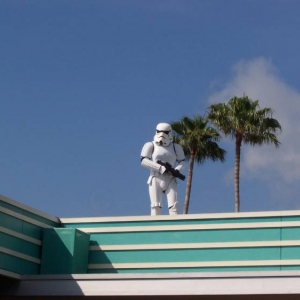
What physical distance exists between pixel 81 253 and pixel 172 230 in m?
2.29

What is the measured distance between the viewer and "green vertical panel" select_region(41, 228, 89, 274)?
26.9 m

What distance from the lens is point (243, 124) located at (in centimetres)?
4609

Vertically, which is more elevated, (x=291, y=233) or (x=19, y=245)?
(x=291, y=233)

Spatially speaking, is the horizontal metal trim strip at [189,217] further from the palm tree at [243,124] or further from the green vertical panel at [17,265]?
the palm tree at [243,124]

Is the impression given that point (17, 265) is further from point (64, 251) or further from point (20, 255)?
point (64, 251)

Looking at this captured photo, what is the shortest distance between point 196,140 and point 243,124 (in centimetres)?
284

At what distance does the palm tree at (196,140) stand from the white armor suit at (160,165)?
62.6 ft

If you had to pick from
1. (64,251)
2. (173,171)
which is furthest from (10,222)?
(173,171)

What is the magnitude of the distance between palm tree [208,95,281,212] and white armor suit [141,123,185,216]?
17192 mm

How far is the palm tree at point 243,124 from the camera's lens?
150ft

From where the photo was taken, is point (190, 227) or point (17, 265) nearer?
point (17, 265)

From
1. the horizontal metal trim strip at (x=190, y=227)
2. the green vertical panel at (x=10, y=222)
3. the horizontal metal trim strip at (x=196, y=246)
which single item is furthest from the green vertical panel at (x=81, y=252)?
the green vertical panel at (x=10, y=222)

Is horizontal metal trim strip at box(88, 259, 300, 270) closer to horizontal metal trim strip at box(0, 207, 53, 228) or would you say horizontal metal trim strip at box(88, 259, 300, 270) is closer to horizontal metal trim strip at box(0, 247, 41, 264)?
horizontal metal trim strip at box(0, 247, 41, 264)

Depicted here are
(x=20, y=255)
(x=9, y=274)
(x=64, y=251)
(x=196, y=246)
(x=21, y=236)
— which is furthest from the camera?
(x=64, y=251)
